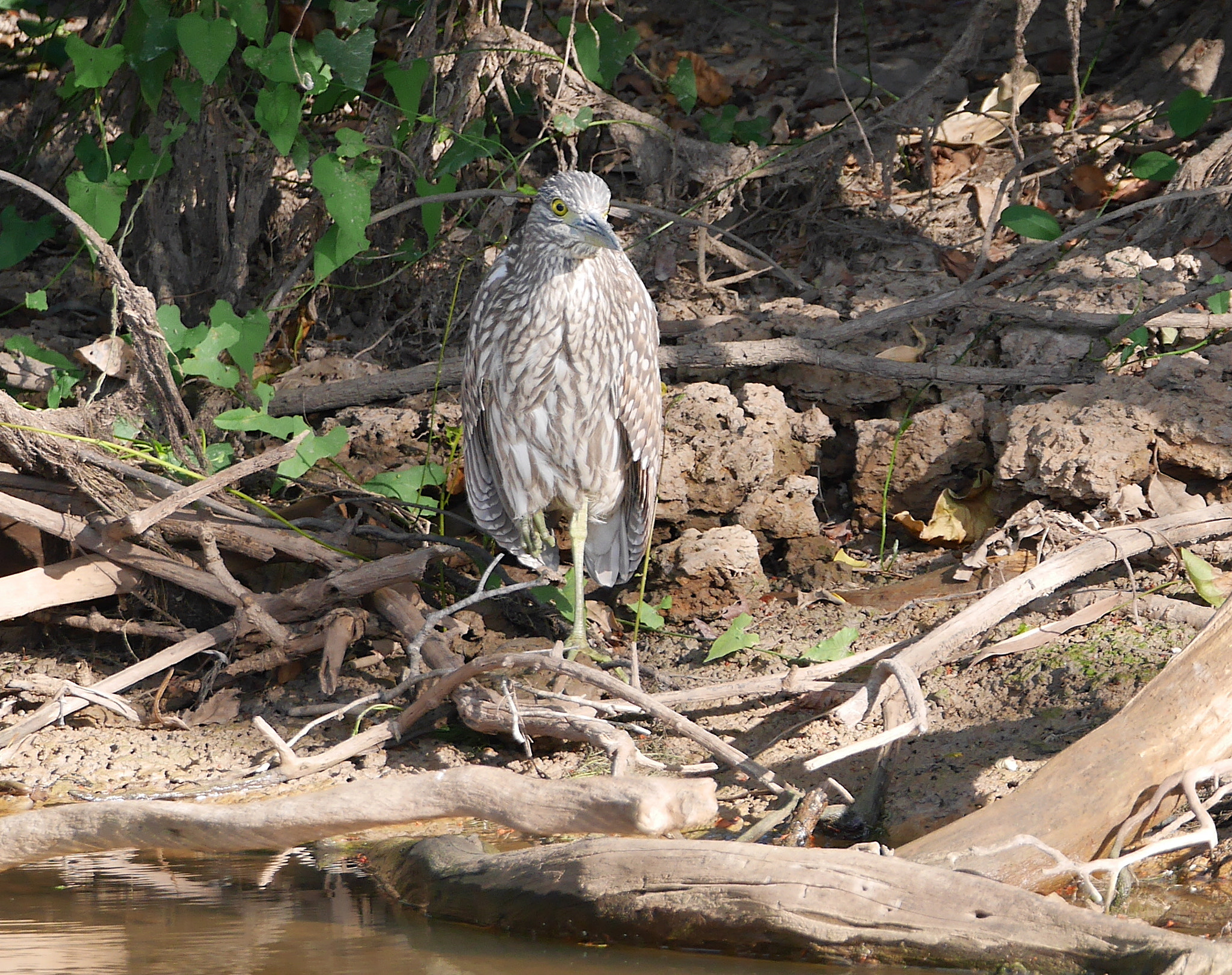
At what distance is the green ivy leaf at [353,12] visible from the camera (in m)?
4.28

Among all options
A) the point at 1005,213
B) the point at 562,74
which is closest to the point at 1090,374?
the point at 1005,213

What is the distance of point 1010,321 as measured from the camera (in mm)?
4820

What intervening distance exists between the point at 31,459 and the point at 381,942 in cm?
210

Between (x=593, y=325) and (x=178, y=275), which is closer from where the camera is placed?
(x=593, y=325)

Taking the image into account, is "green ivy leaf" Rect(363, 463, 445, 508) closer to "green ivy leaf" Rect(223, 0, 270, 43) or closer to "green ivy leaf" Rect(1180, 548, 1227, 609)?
"green ivy leaf" Rect(223, 0, 270, 43)

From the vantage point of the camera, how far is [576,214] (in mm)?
3658

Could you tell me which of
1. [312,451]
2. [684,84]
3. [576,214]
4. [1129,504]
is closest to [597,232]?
[576,214]

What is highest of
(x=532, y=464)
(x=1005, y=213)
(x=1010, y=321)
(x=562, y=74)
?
(x=562, y=74)

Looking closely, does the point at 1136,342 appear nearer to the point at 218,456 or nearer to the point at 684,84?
the point at 684,84

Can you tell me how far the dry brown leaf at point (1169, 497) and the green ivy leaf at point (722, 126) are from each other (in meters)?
2.65

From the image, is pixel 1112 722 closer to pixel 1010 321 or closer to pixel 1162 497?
pixel 1162 497

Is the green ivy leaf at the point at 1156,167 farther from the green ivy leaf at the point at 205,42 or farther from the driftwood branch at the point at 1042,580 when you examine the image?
the green ivy leaf at the point at 205,42

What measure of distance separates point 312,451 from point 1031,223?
117 inches

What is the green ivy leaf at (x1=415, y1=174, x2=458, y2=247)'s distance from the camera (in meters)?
4.79
